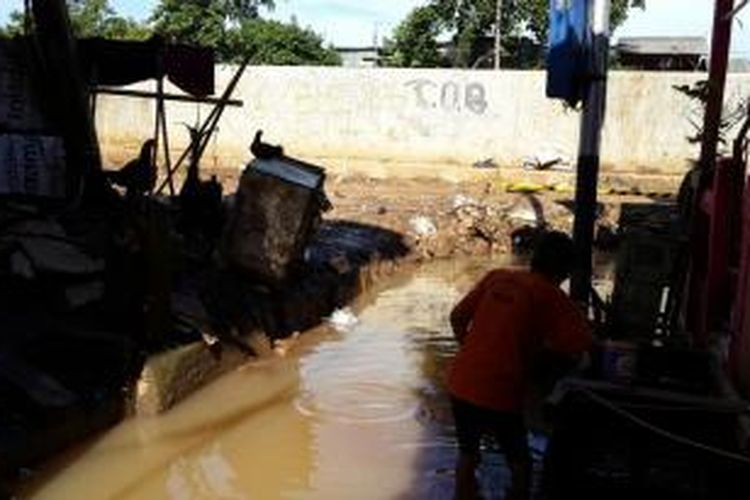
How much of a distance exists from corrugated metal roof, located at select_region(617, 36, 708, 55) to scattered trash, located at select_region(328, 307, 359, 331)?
Answer: 27711 mm

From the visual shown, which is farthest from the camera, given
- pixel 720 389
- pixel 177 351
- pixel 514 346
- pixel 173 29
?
pixel 173 29

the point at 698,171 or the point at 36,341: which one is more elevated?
the point at 698,171

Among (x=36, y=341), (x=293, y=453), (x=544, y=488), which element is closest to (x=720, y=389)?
(x=544, y=488)

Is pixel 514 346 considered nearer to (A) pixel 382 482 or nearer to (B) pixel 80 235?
(A) pixel 382 482

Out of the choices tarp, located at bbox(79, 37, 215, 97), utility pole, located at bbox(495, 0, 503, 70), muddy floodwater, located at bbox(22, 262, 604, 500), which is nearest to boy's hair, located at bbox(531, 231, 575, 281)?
muddy floodwater, located at bbox(22, 262, 604, 500)

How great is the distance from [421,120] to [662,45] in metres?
17.8

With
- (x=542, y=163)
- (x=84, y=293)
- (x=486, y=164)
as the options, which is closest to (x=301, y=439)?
(x=84, y=293)

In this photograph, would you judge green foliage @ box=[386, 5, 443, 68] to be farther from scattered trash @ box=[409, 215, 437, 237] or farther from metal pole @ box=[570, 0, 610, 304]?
→ metal pole @ box=[570, 0, 610, 304]

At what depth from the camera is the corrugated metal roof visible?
123ft

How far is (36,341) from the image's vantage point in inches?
299

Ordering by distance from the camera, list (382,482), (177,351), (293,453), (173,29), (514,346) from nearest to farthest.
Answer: (514,346), (382,482), (293,453), (177,351), (173,29)

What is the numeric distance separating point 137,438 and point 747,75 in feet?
57.3

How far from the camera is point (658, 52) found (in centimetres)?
3800

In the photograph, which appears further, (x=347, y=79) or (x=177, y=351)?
(x=347, y=79)
